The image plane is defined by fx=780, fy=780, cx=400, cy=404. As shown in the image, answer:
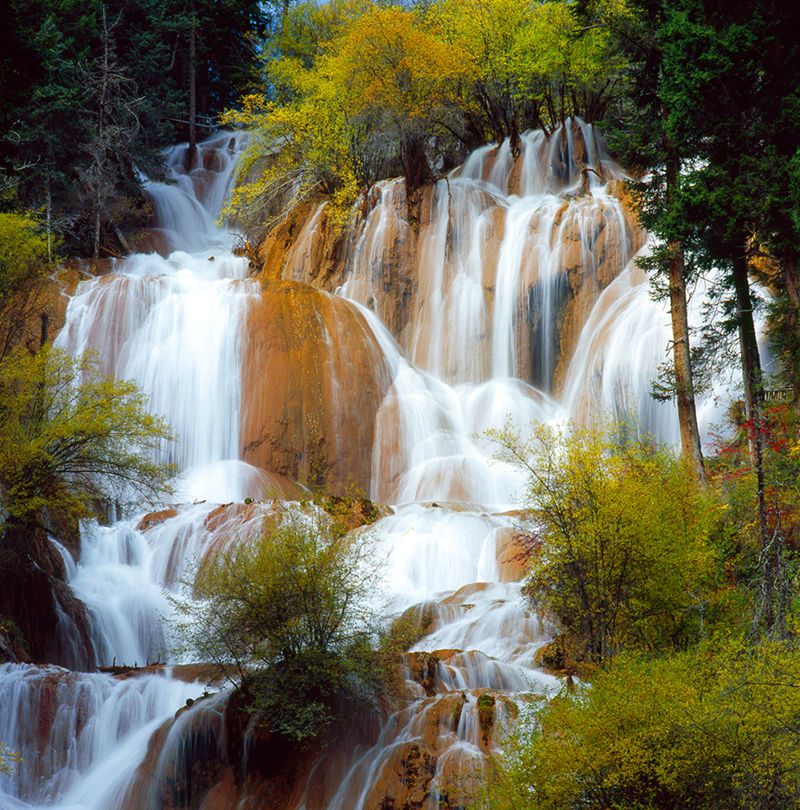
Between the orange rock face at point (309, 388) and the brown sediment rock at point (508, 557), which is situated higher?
the orange rock face at point (309, 388)

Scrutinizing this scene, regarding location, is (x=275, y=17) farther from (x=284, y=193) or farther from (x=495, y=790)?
(x=495, y=790)

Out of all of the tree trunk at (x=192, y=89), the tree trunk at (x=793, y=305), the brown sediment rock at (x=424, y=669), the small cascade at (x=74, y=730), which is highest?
the tree trunk at (x=192, y=89)

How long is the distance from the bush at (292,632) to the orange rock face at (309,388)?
1175 cm

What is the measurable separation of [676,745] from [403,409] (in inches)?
740

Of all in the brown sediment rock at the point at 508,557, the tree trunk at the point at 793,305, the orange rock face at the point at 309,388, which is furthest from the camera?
the orange rock face at the point at 309,388

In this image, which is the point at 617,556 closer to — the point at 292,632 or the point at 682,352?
the point at 292,632

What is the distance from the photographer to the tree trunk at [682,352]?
14508 millimetres

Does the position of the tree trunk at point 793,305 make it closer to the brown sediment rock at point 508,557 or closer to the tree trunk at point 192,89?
the brown sediment rock at point 508,557

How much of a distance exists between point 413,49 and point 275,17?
19.0 meters

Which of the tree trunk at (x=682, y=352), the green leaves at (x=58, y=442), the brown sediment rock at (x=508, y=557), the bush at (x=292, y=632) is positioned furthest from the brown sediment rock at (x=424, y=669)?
the green leaves at (x=58, y=442)

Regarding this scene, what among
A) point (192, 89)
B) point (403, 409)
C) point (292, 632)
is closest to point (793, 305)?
point (292, 632)

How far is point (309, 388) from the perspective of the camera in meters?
25.4

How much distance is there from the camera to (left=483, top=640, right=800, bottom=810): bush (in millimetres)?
7441

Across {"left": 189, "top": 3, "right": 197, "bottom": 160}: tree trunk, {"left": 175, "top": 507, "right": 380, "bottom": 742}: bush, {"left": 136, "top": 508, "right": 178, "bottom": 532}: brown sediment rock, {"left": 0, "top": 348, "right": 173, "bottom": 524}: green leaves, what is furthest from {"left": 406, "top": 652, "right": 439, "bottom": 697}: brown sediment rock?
{"left": 189, "top": 3, "right": 197, "bottom": 160}: tree trunk
